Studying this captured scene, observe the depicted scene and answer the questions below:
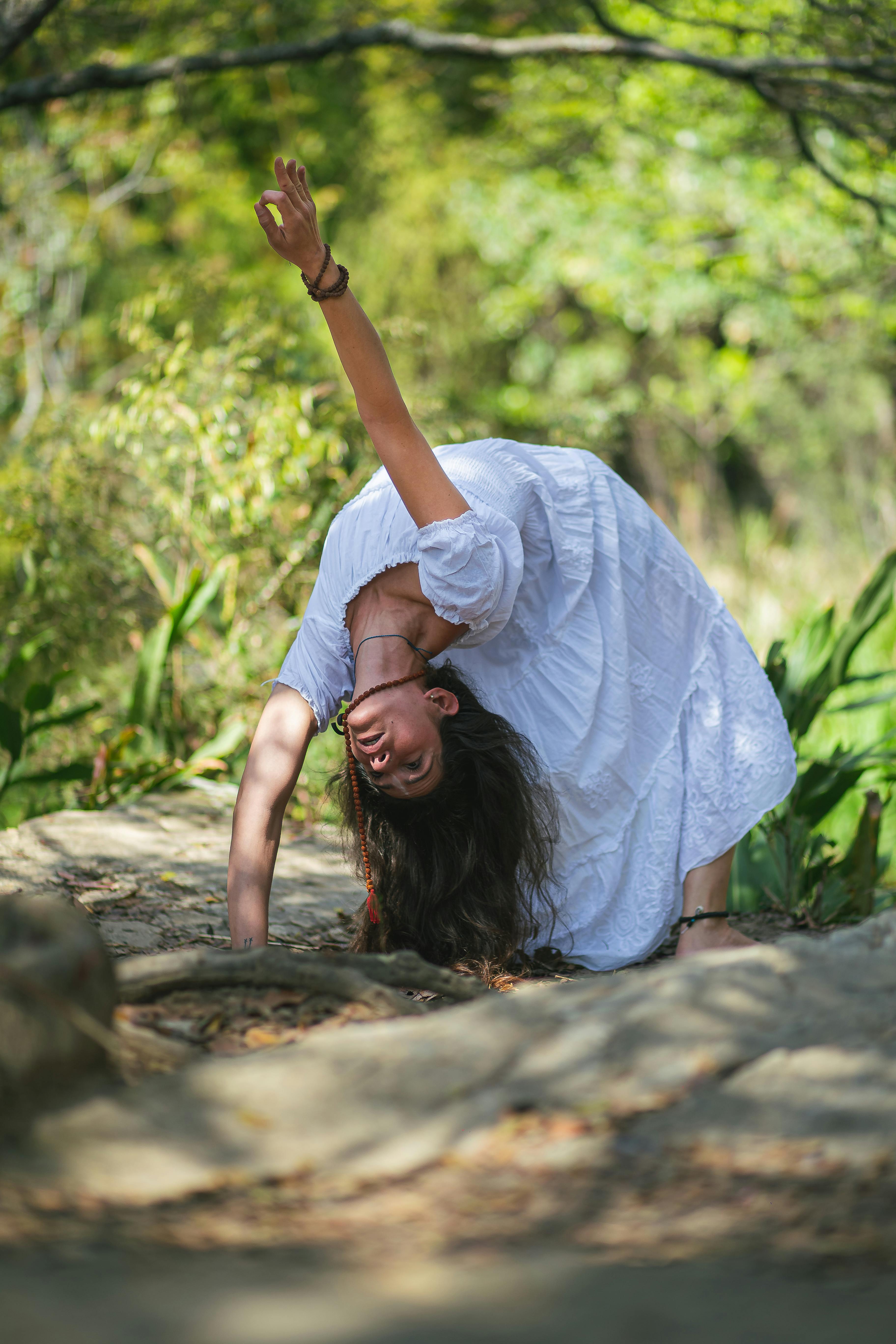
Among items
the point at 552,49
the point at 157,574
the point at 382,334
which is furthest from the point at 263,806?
the point at 552,49

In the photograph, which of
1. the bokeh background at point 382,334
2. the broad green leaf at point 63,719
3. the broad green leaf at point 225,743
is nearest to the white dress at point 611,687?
the bokeh background at point 382,334

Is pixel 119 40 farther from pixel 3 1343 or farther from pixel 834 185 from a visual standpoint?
pixel 3 1343

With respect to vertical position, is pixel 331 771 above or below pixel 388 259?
below

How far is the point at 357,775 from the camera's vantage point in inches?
96.7

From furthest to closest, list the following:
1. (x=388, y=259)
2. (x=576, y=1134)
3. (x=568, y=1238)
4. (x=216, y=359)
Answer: (x=388, y=259)
(x=216, y=359)
(x=576, y=1134)
(x=568, y=1238)

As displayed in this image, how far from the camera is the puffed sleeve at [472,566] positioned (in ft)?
7.13

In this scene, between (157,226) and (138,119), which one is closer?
(138,119)

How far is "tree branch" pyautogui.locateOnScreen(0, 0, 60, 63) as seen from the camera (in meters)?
3.59

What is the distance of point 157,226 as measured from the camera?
37.2 ft

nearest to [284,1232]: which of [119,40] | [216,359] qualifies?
[216,359]

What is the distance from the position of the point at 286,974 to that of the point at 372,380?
1120 mm

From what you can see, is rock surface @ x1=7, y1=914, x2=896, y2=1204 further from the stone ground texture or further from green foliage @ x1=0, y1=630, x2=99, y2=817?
green foliage @ x1=0, y1=630, x2=99, y2=817

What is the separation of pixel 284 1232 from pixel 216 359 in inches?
153

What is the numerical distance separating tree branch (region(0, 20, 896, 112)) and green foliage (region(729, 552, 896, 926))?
206cm
